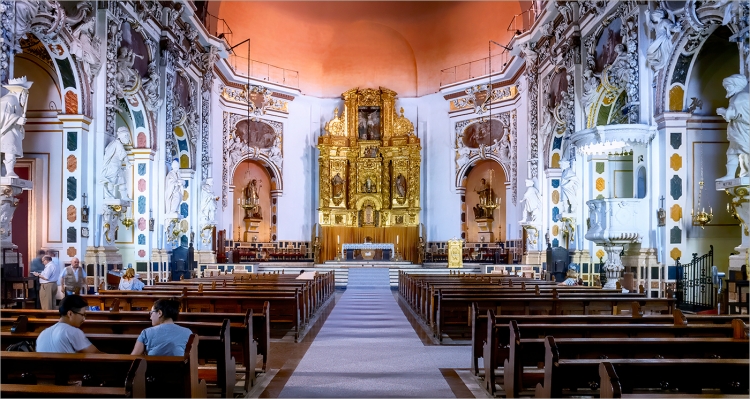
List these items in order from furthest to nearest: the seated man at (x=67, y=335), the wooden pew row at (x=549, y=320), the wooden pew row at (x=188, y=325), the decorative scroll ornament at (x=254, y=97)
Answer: the decorative scroll ornament at (x=254, y=97) → the wooden pew row at (x=549, y=320) → the wooden pew row at (x=188, y=325) → the seated man at (x=67, y=335)

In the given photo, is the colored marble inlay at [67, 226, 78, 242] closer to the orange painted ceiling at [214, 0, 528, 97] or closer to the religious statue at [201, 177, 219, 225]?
the religious statue at [201, 177, 219, 225]

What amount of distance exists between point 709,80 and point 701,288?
433 centimetres

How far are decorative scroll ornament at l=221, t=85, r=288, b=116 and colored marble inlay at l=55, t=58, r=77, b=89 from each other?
13.3 m

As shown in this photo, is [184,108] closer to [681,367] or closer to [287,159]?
[287,159]

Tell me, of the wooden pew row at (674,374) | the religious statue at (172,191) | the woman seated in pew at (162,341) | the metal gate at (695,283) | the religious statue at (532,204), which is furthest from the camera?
the religious statue at (532,204)

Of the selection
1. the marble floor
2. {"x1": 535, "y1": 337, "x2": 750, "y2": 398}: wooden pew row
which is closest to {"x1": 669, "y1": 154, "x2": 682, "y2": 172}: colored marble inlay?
the marble floor

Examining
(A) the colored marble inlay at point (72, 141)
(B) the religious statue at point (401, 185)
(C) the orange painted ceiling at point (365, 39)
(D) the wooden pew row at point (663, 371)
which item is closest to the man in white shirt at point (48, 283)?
(A) the colored marble inlay at point (72, 141)

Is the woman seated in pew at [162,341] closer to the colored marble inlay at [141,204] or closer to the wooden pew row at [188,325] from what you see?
the wooden pew row at [188,325]

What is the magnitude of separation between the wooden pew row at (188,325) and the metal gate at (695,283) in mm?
8639

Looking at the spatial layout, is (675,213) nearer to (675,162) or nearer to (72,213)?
(675,162)

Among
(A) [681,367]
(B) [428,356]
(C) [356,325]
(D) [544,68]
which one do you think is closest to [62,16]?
(C) [356,325]

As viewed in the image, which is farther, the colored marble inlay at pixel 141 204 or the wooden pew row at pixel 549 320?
the colored marble inlay at pixel 141 204

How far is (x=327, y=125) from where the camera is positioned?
1177 inches

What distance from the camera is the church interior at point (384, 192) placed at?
20.3 ft
